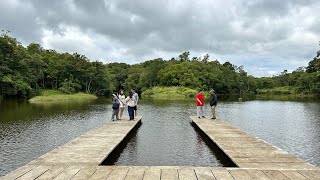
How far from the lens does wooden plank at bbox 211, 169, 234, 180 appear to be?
25.4 ft

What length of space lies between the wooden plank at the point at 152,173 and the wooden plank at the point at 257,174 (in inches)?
94.9

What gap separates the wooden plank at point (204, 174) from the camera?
7734mm

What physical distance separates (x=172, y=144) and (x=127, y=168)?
21.4 feet

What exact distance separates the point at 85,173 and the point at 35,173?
4.30 ft

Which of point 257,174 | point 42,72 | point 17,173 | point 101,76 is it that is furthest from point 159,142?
point 101,76

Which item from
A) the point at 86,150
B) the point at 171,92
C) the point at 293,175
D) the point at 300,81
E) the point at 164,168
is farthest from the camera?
the point at 300,81

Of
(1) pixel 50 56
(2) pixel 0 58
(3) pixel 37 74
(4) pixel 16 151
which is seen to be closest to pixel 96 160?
(4) pixel 16 151

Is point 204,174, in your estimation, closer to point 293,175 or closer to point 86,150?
point 293,175

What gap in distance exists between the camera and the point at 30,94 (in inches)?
2591

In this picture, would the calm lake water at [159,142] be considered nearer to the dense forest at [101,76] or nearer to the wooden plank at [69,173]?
the wooden plank at [69,173]

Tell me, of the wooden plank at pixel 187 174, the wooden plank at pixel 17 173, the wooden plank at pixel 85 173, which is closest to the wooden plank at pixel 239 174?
the wooden plank at pixel 187 174

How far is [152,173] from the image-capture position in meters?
8.15

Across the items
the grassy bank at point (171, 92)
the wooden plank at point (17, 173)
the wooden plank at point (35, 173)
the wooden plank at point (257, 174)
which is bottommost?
the wooden plank at point (257, 174)

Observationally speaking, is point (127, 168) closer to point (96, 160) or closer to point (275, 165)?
point (96, 160)
